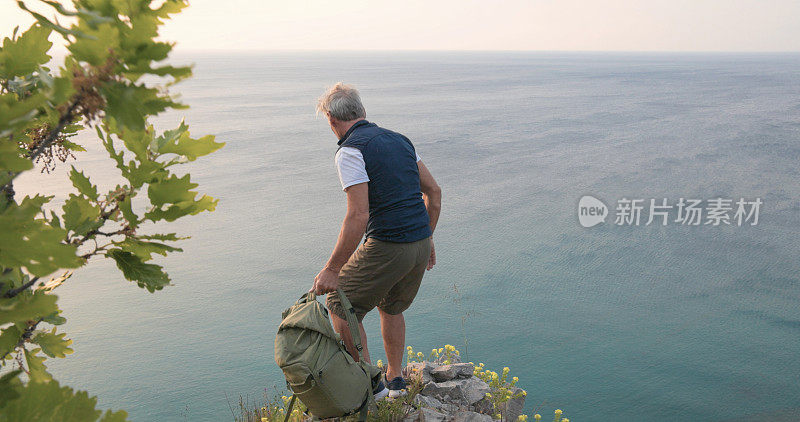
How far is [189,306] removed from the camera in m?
7.58

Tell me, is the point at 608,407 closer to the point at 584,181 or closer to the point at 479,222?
the point at 479,222

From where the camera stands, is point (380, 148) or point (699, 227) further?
point (699, 227)

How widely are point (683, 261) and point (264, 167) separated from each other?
10624 mm

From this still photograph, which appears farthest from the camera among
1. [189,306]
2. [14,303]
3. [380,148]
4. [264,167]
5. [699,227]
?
[264,167]

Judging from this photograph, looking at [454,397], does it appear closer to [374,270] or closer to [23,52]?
[374,270]

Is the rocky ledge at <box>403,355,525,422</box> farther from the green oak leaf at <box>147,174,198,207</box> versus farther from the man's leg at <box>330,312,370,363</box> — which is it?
the green oak leaf at <box>147,174,198,207</box>

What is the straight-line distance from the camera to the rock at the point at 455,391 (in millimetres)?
4004

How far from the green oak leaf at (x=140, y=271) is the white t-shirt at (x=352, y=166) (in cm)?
203

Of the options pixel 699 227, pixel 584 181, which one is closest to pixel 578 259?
pixel 699 227

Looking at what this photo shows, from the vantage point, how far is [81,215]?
1089 mm

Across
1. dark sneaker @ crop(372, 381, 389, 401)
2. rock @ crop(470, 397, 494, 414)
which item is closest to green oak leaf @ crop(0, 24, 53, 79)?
dark sneaker @ crop(372, 381, 389, 401)

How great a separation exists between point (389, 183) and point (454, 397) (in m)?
1.70
